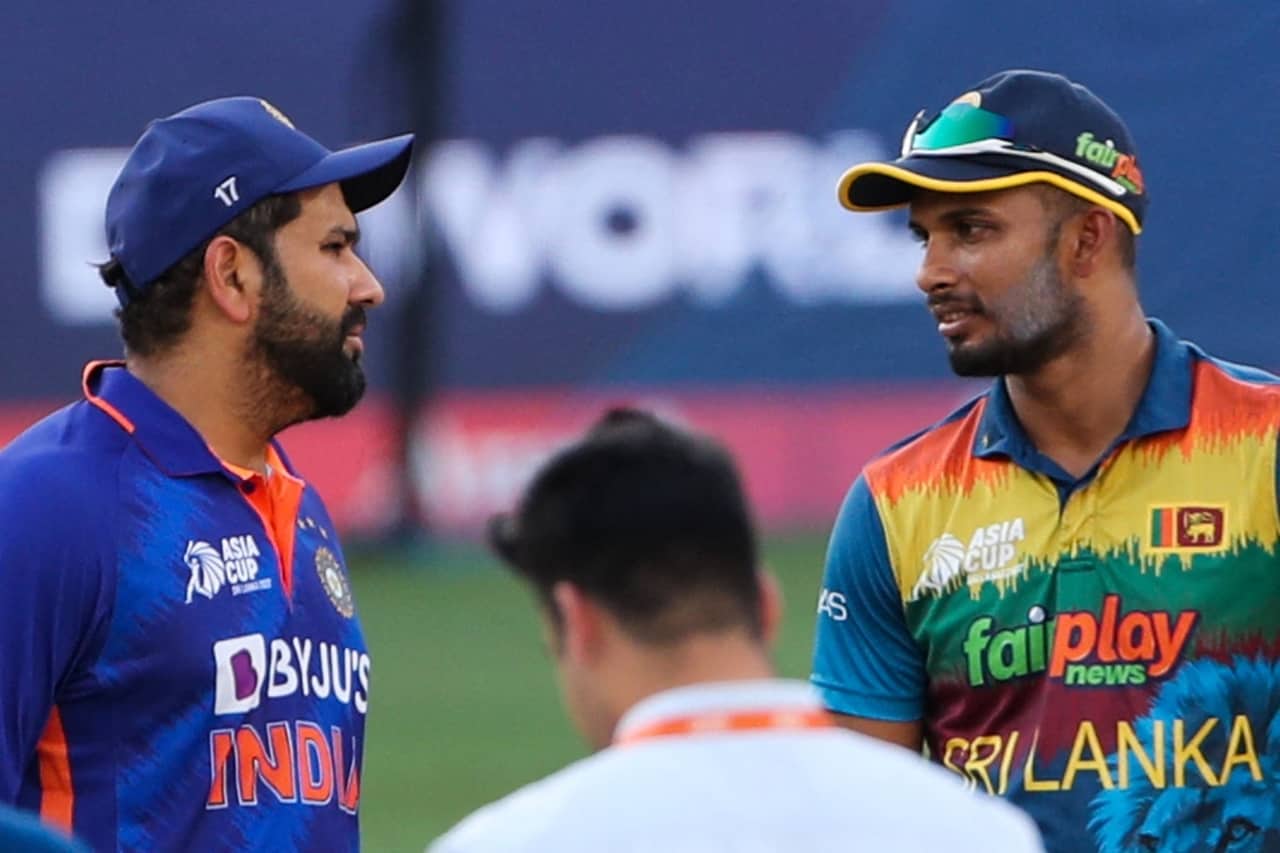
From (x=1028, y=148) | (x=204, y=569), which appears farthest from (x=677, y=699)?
(x=1028, y=148)

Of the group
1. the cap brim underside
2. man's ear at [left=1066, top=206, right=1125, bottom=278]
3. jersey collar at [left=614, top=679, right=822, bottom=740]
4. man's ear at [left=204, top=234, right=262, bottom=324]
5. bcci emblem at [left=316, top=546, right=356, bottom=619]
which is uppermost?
the cap brim underside

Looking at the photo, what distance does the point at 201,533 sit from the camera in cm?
419

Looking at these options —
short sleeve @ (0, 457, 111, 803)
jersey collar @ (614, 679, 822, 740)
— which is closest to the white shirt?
jersey collar @ (614, 679, 822, 740)

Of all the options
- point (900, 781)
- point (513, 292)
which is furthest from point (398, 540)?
point (900, 781)

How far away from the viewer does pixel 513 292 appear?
50.6ft

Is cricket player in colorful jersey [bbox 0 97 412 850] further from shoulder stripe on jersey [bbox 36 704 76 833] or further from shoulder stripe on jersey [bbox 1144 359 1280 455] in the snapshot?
shoulder stripe on jersey [bbox 1144 359 1280 455]

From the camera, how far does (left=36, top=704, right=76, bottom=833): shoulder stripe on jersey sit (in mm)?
3975

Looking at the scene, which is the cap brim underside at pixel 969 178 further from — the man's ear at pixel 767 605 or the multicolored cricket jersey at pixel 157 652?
the man's ear at pixel 767 605

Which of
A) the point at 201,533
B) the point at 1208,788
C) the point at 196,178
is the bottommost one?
the point at 1208,788

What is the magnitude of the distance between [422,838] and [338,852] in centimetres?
498

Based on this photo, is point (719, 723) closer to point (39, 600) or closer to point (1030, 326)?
point (39, 600)

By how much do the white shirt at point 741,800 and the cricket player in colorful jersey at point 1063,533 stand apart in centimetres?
146

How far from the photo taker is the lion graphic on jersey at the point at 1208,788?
4.12 metres

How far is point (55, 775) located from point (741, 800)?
1.67 metres
